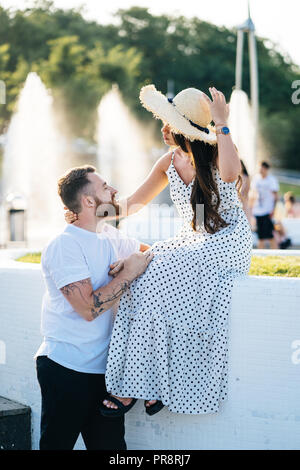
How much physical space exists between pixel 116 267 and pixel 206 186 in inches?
24.8

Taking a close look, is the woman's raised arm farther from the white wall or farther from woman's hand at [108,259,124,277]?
the white wall

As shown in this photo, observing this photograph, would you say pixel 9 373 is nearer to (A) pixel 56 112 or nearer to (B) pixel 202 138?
(B) pixel 202 138

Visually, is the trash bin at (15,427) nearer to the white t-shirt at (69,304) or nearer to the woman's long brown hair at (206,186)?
the white t-shirt at (69,304)

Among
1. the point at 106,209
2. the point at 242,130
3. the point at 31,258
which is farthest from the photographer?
the point at 242,130

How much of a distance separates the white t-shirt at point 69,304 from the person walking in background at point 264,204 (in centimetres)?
819

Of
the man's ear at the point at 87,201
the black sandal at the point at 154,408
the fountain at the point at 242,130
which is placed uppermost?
the fountain at the point at 242,130

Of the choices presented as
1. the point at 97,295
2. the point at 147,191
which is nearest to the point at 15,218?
the point at 147,191

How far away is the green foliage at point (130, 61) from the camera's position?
34812mm

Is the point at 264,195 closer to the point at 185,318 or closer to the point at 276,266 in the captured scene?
the point at 276,266

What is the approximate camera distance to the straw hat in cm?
333

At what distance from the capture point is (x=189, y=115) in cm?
339

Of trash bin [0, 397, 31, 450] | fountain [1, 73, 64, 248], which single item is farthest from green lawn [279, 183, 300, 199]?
trash bin [0, 397, 31, 450]

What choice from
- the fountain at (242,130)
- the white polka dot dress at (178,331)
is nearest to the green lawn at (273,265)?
the white polka dot dress at (178,331)

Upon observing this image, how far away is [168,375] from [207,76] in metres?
54.3
